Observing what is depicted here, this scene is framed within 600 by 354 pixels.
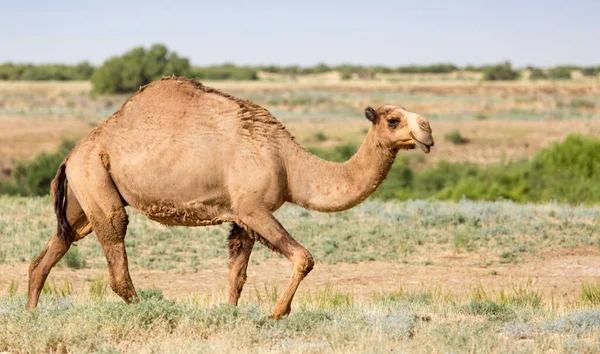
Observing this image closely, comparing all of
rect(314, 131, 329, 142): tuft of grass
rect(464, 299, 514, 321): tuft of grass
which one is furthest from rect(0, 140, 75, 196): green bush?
rect(464, 299, 514, 321): tuft of grass

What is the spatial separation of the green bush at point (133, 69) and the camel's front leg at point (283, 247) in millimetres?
67236

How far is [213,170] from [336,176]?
1.09 metres

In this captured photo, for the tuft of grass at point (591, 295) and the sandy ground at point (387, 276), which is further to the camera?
the sandy ground at point (387, 276)

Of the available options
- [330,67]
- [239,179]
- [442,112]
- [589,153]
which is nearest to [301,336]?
A: [239,179]

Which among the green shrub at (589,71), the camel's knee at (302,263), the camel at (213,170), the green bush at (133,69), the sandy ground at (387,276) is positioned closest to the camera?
the camel's knee at (302,263)

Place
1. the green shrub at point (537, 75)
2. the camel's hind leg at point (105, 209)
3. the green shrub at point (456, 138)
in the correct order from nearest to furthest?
the camel's hind leg at point (105, 209) → the green shrub at point (456, 138) → the green shrub at point (537, 75)

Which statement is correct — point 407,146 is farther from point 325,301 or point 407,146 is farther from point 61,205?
point 61,205

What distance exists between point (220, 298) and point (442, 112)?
56307 millimetres

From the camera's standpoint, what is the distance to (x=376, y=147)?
8875mm

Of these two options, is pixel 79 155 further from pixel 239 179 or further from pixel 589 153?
pixel 589 153

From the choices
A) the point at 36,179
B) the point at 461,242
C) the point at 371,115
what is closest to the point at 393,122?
the point at 371,115

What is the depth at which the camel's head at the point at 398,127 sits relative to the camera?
8.51 meters

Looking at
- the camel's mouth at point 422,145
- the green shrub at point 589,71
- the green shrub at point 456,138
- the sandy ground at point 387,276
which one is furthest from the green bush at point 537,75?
the camel's mouth at point 422,145

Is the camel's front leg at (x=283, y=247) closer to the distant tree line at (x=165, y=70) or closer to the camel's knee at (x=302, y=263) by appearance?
the camel's knee at (x=302, y=263)
